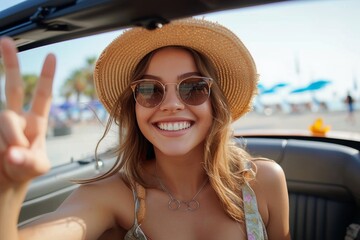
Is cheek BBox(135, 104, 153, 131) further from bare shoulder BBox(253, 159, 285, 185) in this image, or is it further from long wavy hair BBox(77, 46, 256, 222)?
bare shoulder BBox(253, 159, 285, 185)

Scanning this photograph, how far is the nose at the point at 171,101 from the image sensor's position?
1.62m

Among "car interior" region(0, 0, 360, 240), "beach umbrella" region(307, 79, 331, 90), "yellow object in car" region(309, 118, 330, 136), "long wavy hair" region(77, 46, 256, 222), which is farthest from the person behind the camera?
"beach umbrella" region(307, 79, 331, 90)

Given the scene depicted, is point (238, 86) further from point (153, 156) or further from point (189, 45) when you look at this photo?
point (153, 156)

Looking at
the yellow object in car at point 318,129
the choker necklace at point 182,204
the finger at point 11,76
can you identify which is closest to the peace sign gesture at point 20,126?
the finger at point 11,76

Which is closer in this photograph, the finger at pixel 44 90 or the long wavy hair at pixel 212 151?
the finger at pixel 44 90

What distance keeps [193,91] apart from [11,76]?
0.94 metres

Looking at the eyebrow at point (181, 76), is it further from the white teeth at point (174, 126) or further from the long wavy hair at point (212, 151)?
the white teeth at point (174, 126)

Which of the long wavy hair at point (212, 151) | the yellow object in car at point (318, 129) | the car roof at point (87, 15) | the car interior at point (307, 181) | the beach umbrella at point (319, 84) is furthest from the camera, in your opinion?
the beach umbrella at point (319, 84)

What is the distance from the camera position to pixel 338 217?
8.33 feet

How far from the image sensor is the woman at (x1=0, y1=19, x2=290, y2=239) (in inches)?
64.1

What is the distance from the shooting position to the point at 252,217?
172 centimetres

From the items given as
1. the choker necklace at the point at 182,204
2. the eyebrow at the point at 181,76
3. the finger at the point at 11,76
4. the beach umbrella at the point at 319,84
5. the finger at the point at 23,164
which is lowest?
the beach umbrella at the point at 319,84

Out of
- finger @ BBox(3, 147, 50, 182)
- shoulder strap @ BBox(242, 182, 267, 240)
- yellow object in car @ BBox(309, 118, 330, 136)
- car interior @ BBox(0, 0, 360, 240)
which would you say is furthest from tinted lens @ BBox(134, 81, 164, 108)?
yellow object in car @ BBox(309, 118, 330, 136)

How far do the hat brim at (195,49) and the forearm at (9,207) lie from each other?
34.7 inches
